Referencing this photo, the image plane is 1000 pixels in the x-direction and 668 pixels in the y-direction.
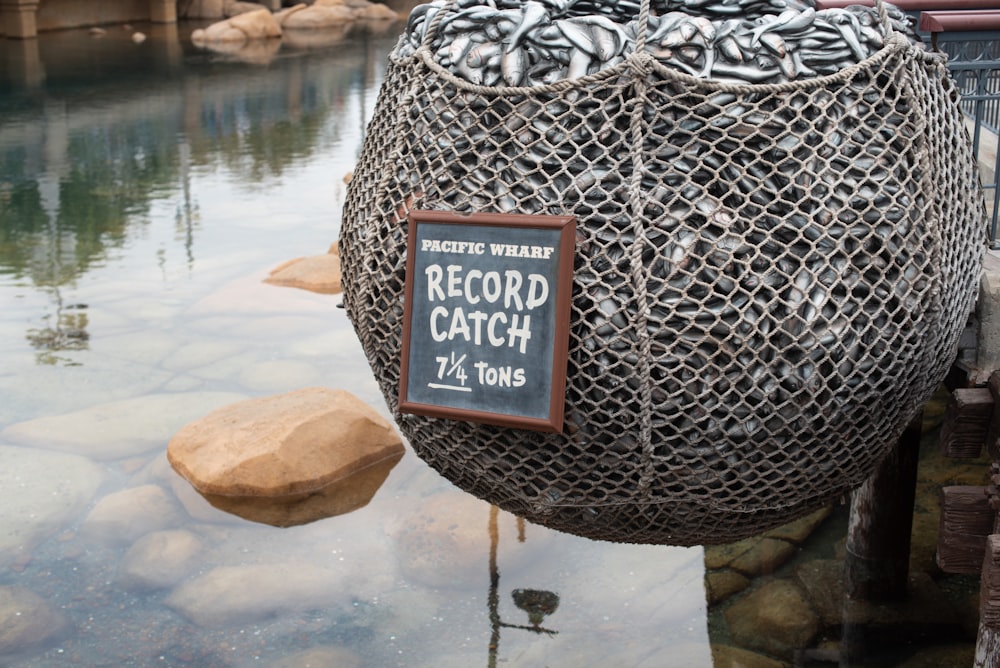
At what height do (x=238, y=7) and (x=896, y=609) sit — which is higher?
(x=238, y=7)

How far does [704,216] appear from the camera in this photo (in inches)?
71.9

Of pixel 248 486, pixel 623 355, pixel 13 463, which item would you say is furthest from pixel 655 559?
pixel 13 463

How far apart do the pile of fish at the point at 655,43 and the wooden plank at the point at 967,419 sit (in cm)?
97

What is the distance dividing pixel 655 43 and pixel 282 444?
297 cm

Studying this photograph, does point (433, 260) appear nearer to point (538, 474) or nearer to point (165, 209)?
point (538, 474)

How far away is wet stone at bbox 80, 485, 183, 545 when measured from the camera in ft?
13.4

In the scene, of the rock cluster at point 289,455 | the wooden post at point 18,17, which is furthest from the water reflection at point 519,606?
the wooden post at point 18,17

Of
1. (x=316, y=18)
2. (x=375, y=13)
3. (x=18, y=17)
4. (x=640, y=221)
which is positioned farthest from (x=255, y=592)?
(x=375, y=13)

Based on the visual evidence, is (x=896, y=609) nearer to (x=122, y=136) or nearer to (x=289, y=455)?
(x=289, y=455)

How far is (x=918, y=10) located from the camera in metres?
2.91

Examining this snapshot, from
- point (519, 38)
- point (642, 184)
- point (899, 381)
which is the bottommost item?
point (899, 381)

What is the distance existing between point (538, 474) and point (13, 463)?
3.21m

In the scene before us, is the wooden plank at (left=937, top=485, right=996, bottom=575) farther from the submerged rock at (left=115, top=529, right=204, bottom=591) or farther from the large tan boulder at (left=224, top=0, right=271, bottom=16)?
the large tan boulder at (left=224, top=0, right=271, bottom=16)

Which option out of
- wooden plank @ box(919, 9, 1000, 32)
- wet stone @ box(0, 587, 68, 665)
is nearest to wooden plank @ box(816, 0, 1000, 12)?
wooden plank @ box(919, 9, 1000, 32)
